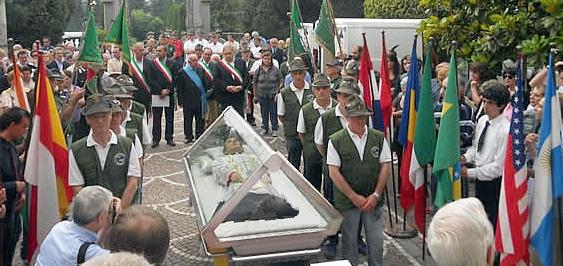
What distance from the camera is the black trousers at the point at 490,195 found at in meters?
6.06

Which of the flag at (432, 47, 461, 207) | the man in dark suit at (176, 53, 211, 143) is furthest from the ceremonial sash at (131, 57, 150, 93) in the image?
the flag at (432, 47, 461, 207)

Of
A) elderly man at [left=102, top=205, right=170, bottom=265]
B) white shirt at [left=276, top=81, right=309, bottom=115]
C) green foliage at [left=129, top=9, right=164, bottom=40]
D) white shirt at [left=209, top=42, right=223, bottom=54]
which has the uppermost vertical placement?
green foliage at [left=129, top=9, right=164, bottom=40]

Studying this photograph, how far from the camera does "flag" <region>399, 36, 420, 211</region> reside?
682 centimetres

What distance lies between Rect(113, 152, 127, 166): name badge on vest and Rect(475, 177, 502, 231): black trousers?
3262mm

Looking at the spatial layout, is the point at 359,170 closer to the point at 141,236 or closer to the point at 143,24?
the point at 141,236

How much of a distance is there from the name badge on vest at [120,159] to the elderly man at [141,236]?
2366 millimetres

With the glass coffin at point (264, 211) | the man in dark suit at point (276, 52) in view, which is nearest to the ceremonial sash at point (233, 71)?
the man in dark suit at point (276, 52)

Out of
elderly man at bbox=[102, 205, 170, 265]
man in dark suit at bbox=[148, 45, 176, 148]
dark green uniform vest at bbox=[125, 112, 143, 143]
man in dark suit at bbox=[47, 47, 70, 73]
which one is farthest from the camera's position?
man in dark suit at bbox=[47, 47, 70, 73]

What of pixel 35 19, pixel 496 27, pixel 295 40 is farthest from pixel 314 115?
pixel 35 19

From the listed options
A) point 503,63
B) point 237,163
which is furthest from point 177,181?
point 503,63

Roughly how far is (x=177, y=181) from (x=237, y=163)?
15.1 feet

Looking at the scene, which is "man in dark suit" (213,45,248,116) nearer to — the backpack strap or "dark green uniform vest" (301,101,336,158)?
"dark green uniform vest" (301,101,336,158)

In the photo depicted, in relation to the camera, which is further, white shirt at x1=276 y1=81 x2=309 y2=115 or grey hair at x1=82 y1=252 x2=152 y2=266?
white shirt at x1=276 y1=81 x2=309 y2=115

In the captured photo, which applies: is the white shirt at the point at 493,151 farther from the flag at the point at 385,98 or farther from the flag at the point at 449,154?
the flag at the point at 385,98
